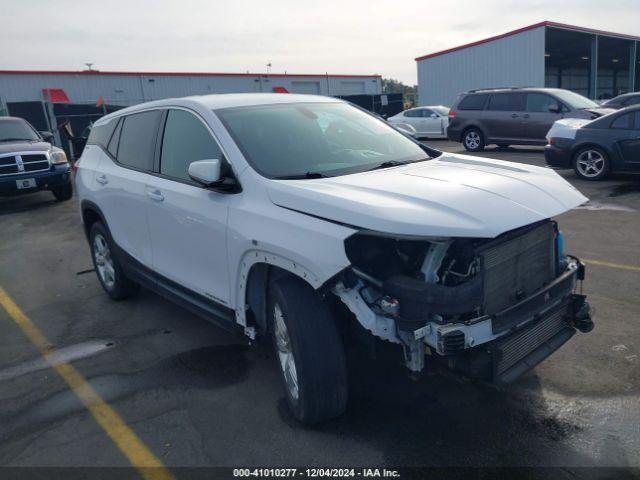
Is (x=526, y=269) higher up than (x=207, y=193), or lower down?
lower down

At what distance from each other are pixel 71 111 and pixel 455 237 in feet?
84.9

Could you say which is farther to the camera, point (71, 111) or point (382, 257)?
point (71, 111)

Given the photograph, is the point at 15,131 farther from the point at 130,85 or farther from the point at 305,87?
the point at 305,87

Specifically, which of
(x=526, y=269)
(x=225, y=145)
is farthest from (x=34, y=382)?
(x=526, y=269)

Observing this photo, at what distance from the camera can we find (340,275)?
2.92 m

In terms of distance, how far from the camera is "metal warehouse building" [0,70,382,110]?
2880 centimetres

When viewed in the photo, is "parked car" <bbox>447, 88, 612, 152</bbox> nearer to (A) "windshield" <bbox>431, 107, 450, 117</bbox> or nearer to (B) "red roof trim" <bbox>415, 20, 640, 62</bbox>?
(A) "windshield" <bbox>431, 107, 450, 117</bbox>

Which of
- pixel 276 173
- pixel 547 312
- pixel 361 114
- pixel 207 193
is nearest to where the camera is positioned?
pixel 547 312

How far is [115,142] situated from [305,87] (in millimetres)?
34987

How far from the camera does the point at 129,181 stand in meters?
4.81

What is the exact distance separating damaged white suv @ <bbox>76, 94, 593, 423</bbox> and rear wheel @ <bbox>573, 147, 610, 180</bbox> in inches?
303

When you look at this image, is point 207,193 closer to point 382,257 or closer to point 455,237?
point 382,257

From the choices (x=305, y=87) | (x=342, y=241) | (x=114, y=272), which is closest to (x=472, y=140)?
(x=114, y=272)

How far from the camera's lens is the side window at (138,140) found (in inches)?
184
